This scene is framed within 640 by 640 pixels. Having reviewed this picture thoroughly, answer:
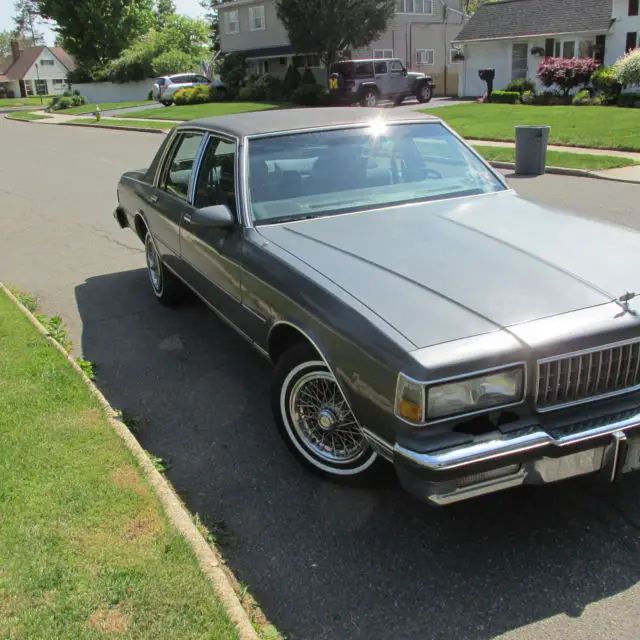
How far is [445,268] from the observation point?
333 cm

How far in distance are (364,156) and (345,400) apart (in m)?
2.06

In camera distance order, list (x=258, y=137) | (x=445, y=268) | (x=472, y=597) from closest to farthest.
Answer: (x=472, y=597), (x=445, y=268), (x=258, y=137)

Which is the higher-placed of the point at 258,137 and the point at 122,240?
the point at 258,137

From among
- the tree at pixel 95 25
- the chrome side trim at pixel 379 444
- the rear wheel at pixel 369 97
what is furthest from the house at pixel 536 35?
the tree at pixel 95 25

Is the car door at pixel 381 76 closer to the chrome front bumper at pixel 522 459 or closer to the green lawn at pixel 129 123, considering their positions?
the green lawn at pixel 129 123

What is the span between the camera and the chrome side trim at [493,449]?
2.61m

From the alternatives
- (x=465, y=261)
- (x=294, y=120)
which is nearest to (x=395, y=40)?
(x=294, y=120)

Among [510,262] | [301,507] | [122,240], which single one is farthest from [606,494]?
[122,240]

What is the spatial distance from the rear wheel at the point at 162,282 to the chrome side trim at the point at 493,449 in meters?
3.86

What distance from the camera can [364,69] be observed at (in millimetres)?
31906

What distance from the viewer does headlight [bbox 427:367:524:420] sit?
2.69 m

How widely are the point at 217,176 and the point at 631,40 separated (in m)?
30.9

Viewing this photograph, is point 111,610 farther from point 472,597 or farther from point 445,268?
point 445,268

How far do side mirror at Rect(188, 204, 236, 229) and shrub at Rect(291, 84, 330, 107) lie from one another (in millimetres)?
31625
